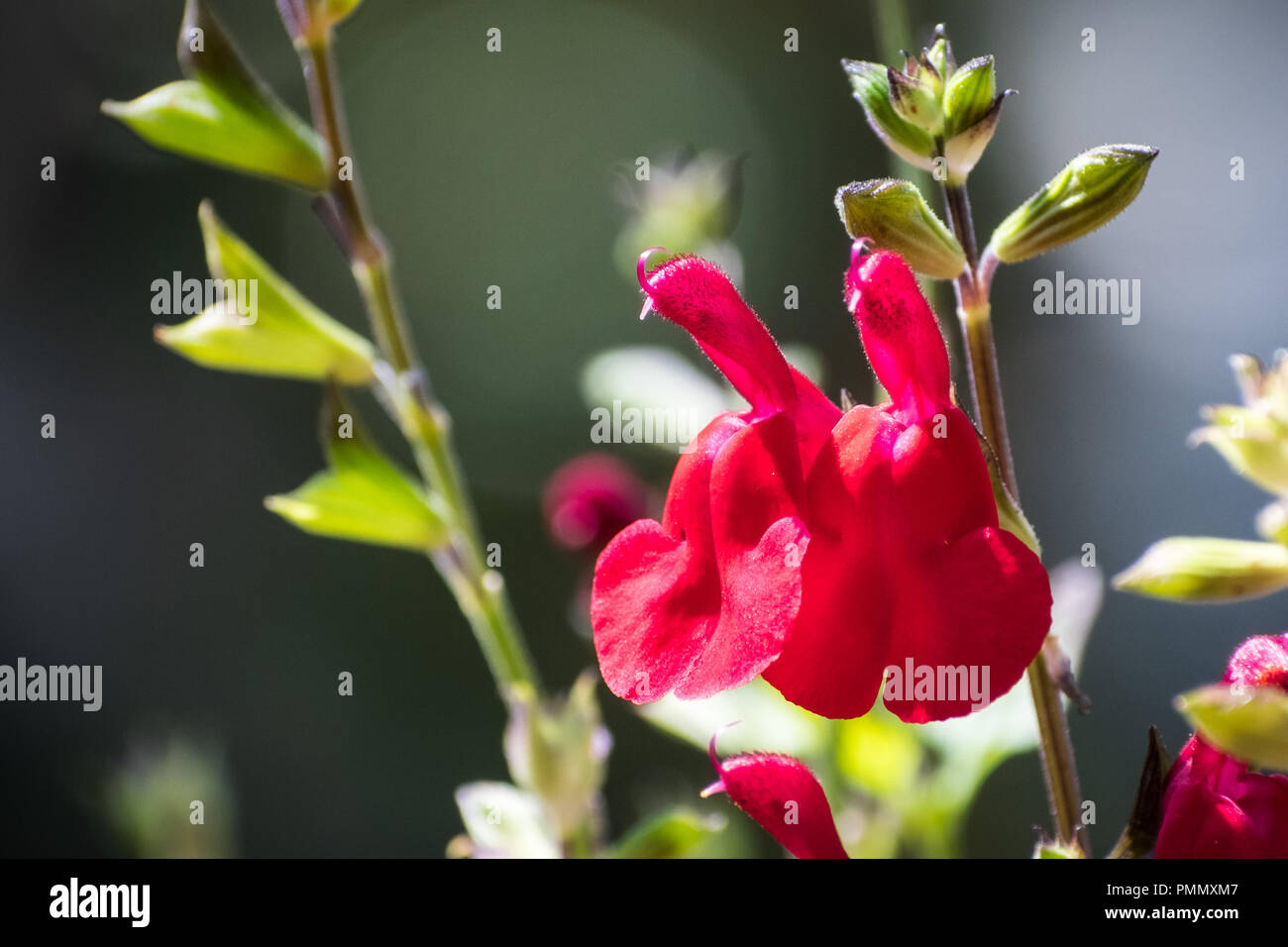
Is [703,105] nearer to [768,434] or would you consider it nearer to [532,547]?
[532,547]

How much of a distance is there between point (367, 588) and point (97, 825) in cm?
155

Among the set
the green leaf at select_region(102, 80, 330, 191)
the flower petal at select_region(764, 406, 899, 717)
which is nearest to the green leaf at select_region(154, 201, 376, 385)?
the green leaf at select_region(102, 80, 330, 191)

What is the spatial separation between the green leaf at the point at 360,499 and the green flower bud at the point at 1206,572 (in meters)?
0.32

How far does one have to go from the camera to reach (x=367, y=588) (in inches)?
93.4

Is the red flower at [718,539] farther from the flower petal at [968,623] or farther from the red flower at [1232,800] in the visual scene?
the red flower at [1232,800]

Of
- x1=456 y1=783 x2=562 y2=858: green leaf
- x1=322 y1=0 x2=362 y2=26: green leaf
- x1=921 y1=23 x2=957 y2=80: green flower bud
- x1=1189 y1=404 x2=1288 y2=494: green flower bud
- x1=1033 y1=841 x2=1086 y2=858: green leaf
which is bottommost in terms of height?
x1=456 y1=783 x2=562 y2=858: green leaf

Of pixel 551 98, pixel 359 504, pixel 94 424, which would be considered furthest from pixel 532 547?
pixel 359 504

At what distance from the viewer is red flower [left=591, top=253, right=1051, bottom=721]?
0.33 meters

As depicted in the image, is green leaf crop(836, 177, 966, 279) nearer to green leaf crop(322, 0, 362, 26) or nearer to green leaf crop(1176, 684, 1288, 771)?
green leaf crop(1176, 684, 1288, 771)

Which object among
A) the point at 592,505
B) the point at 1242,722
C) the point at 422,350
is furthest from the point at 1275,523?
the point at 422,350

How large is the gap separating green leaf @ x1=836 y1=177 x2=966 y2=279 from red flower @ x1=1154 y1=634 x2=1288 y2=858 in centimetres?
16

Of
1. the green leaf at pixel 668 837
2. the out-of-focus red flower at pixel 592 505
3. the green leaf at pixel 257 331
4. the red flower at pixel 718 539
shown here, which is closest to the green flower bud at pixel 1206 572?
the red flower at pixel 718 539

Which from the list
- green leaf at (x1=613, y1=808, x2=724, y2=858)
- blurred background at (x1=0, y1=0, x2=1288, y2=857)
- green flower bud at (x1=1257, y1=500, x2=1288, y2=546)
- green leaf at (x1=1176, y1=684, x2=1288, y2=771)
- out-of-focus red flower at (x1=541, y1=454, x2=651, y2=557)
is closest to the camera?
green leaf at (x1=1176, y1=684, x2=1288, y2=771)

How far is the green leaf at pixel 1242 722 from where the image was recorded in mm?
259
